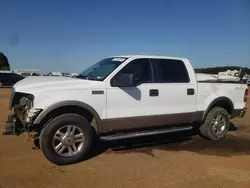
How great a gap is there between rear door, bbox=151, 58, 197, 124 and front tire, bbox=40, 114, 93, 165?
1.64m

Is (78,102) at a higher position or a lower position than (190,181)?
higher

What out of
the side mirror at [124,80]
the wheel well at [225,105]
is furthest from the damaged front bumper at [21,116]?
the wheel well at [225,105]

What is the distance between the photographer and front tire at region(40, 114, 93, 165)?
15.1ft

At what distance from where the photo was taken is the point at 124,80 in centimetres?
503

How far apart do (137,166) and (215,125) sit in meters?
2.83

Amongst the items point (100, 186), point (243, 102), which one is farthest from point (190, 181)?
point (243, 102)

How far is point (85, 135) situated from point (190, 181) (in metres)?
1.92

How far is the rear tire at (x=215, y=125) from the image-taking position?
21.6 feet

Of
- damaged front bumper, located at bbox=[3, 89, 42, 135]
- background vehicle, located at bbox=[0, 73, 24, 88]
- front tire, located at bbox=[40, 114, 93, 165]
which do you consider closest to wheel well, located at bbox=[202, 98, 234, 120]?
front tire, located at bbox=[40, 114, 93, 165]

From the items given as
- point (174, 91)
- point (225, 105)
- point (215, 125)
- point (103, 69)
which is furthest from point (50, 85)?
point (225, 105)

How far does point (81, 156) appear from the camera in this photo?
488 centimetres

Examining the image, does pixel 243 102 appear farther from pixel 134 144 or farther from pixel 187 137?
pixel 134 144

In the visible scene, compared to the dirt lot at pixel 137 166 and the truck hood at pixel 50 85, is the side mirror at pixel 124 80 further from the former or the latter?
the dirt lot at pixel 137 166

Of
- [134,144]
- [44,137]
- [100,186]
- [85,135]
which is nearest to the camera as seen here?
[100,186]
